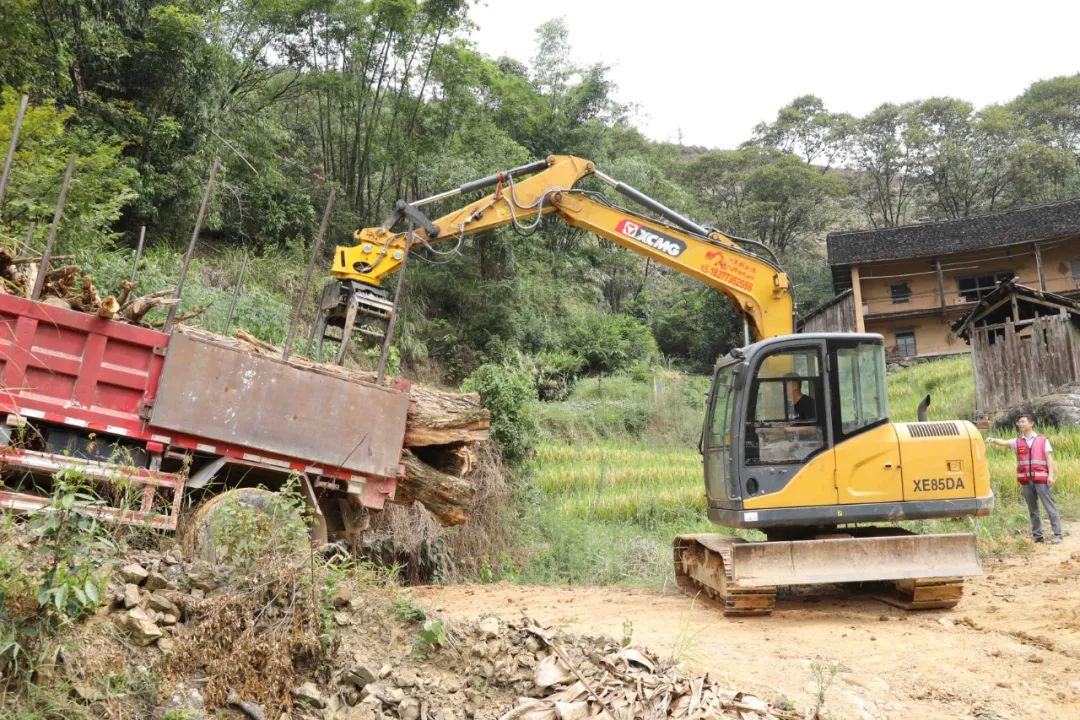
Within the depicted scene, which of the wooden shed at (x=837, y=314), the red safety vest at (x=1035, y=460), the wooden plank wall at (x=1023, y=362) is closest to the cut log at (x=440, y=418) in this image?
the red safety vest at (x=1035, y=460)

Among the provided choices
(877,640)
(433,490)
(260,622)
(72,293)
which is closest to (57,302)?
(72,293)

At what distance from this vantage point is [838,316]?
3278 centimetres

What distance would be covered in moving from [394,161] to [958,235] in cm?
2275

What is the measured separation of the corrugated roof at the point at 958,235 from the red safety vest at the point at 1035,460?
23.4 metres

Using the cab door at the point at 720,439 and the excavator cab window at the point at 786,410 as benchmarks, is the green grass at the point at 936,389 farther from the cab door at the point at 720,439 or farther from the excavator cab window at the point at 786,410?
the excavator cab window at the point at 786,410

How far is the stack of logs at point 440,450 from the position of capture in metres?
8.30

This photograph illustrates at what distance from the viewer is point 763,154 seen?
4409 cm

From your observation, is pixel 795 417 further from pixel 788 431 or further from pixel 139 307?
pixel 139 307

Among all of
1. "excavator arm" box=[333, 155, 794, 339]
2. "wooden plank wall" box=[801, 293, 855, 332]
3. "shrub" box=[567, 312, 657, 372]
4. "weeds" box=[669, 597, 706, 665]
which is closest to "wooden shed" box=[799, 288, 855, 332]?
"wooden plank wall" box=[801, 293, 855, 332]

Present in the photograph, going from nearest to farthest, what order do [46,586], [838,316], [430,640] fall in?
[46,586] < [430,640] < [838,316]

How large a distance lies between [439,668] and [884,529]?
5.79 metres

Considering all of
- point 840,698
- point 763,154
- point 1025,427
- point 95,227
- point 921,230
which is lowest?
point 840,698

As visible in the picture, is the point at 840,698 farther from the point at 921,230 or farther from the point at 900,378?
the point at 921,230

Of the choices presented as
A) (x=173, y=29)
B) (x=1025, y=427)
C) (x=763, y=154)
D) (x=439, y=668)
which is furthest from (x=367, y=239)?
(x=763, y=154)
